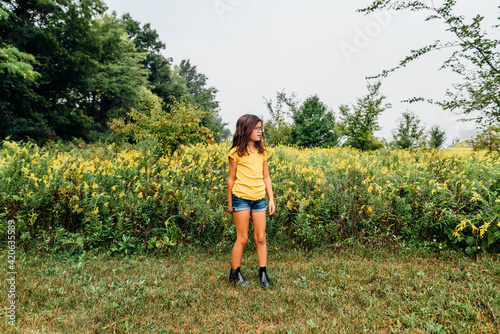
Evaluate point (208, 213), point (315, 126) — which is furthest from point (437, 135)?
point (208, 213)

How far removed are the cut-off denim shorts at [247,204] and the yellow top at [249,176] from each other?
53mm

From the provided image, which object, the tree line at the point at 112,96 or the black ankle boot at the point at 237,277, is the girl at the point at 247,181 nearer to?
the black ankle boot at the point at 237,277

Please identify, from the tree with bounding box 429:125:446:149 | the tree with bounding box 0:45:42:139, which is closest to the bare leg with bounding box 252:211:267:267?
the tree with bounding box 0:45:42:139

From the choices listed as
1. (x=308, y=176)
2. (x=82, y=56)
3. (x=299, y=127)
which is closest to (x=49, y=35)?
(x=82, y=56)

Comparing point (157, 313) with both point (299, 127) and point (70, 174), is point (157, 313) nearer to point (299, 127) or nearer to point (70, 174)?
Answer: point (70, 174)

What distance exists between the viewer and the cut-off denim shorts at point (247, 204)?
10.4ft

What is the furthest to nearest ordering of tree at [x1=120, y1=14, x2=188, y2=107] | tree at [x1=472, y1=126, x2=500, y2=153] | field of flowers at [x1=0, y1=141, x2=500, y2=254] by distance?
tree at [x1=120, y1=14, x2=188, y2=107] → tree at [x1=472, y1=126, x2=500, y2=153] → field of flowers at [x1=0, y1=141, x2=500, y2=254]

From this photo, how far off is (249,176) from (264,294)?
132cm

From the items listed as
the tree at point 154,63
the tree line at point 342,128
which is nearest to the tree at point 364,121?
the tree line at point 342,128

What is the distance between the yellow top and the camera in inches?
125

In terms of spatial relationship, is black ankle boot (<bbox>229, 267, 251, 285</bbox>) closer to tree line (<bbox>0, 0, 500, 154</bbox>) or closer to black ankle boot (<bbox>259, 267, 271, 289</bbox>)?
black ankle boot (<bbox>259, 267, 271, 289</bbox>)

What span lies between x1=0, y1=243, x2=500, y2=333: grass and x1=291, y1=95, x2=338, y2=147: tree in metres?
12.1

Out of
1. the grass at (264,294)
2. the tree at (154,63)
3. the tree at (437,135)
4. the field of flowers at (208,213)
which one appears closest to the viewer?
the grass at (264,294)

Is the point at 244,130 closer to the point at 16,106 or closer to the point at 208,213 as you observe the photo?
the point at 208,213
